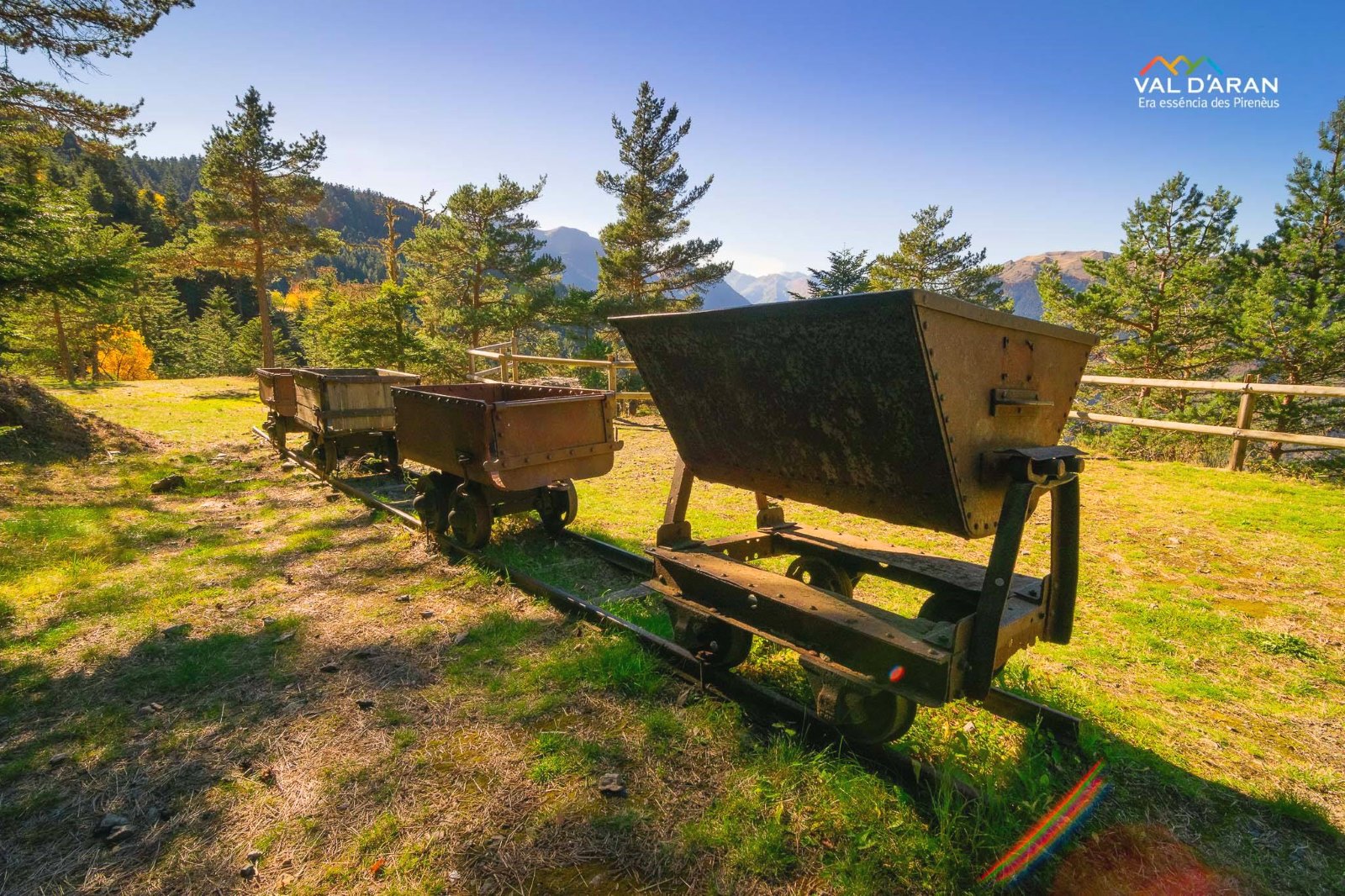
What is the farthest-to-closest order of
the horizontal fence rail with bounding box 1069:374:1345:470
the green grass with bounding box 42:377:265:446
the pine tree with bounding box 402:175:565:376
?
the pine tree with bounding box 402:175:565:376 → the green grass with bounding box 42:377:265:446 → the horizontal fence rail with bounding box 1069:374:1345:470

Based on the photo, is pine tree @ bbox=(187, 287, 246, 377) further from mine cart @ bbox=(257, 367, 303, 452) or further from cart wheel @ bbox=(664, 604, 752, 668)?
cart wheel @ bbox=(664, 604, 752, 668)

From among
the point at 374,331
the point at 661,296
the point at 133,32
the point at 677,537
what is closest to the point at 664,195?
the point at 661,296

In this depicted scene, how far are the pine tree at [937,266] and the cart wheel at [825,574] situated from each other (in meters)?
38.2

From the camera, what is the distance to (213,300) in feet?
164

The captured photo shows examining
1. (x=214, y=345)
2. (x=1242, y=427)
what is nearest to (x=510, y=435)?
(x=1242, y=427)

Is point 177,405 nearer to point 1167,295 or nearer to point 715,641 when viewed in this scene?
point 715,641

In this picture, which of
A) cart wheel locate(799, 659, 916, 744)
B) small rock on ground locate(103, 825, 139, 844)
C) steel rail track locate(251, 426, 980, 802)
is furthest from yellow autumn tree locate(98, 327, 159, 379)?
cart wheel locate(799, 659, 916, 744)

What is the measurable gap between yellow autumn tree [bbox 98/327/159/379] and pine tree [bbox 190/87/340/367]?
36314mm

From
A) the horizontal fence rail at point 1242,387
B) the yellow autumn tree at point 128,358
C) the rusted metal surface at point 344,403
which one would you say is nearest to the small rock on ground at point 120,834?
the rusted metal surface at point 344,403

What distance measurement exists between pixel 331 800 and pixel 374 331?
60.6ft

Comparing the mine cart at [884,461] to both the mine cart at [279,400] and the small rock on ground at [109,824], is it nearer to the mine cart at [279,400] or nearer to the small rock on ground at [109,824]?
the small rock on ground at [109,824]

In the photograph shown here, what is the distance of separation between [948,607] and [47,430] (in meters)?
14.3

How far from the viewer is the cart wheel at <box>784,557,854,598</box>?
3.97 meters

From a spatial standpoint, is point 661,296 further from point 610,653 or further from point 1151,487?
point 610,653
